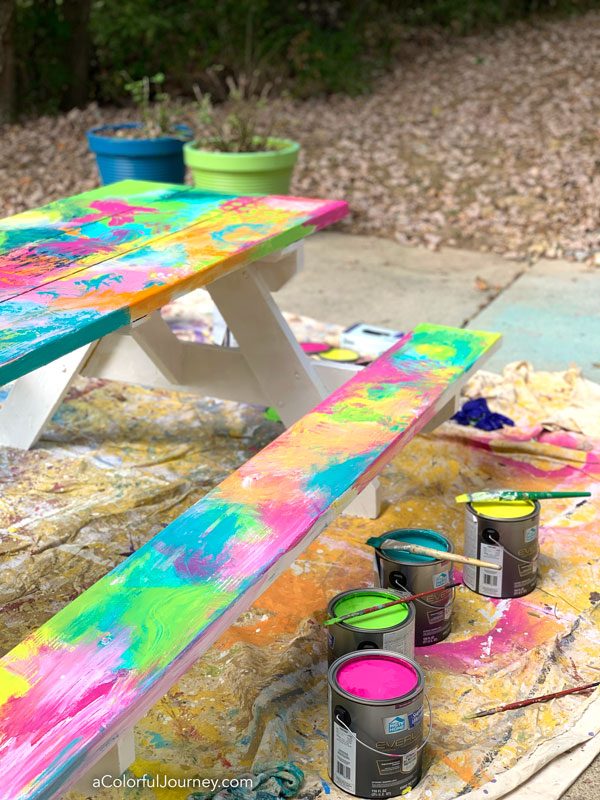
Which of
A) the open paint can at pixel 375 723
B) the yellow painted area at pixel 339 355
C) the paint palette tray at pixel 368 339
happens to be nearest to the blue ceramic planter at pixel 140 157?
the paint palette tray at pixel 368 339

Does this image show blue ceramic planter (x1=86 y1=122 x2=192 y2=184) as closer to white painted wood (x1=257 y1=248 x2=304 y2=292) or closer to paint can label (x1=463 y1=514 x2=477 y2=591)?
white painted wood (x1=257 y1=248 x2=304 y2=292)

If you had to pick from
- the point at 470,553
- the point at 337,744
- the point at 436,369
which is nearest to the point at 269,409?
the point at 436,369

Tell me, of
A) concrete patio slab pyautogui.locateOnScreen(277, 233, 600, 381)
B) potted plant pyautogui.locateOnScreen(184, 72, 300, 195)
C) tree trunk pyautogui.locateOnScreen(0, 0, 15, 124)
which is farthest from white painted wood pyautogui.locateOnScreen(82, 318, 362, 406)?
tree trunk pyautogui.locateOnScreen(0, 0, 15, 124)

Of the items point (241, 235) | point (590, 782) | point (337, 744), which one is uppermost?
point (241, 235)

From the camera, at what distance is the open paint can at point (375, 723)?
5.93ft

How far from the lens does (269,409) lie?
11.6ft

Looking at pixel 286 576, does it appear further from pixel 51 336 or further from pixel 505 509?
Answer: pixel 51 336

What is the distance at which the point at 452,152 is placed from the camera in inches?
273

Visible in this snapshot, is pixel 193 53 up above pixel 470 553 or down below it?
above

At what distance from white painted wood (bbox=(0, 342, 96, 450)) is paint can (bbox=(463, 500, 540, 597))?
1.30m

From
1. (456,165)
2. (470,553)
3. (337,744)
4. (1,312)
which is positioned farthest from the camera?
(456,165)

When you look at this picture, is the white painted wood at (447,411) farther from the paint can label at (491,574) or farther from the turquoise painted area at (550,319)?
the turquoise painted area at (550,319)

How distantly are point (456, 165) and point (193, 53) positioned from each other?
10.6 ft

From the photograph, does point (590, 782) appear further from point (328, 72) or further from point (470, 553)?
point (328, 72)
